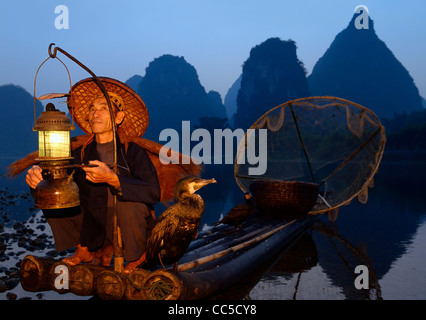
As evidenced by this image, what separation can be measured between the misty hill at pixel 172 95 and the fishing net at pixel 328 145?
14594 centimetres

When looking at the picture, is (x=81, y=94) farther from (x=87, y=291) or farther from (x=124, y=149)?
(x=87, y=291)

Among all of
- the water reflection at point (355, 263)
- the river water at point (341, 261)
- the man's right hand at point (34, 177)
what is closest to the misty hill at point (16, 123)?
the river water at point (341, 261)

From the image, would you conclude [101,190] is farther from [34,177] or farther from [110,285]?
[110,285]

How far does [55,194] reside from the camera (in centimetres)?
254

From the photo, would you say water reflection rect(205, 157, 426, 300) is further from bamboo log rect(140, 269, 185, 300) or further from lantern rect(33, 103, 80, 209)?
lantern rect(33, 103, 80, 209)

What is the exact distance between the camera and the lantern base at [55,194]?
2543 millimetres

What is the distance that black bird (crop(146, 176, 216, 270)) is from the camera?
297cm

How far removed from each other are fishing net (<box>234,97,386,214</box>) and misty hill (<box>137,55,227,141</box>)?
479 feet

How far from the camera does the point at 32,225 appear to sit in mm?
9500

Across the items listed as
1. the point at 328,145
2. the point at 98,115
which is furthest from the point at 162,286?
the point at 328,145

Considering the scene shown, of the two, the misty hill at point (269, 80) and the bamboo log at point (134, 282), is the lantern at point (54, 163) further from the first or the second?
the misty hill at point (269, 80)

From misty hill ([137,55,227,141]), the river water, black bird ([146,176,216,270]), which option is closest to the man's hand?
black bird ([146,176,216,270])
